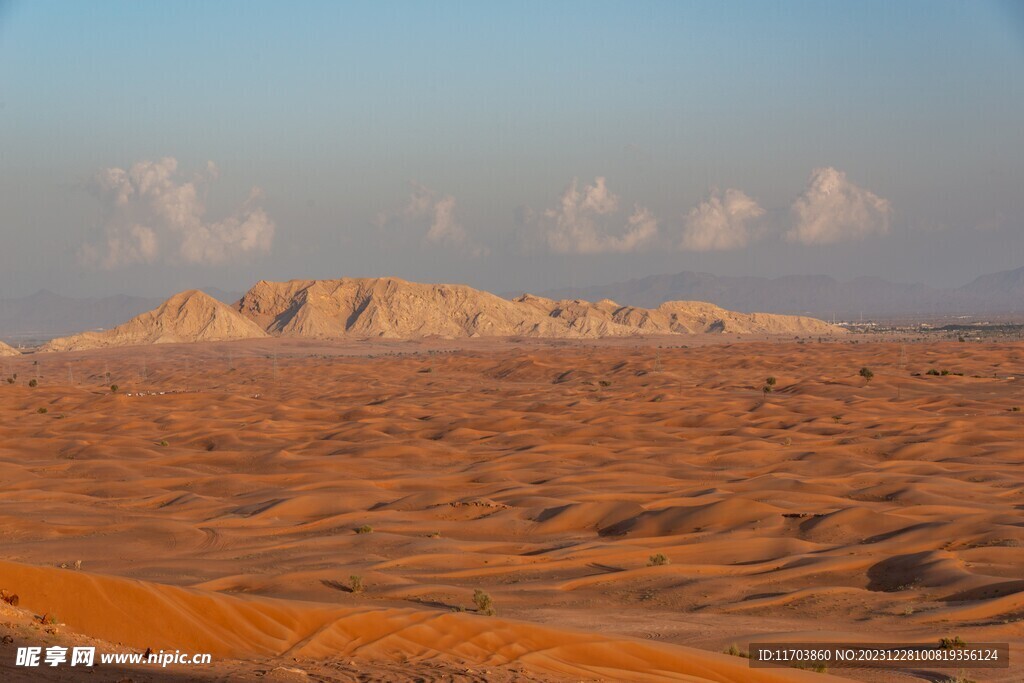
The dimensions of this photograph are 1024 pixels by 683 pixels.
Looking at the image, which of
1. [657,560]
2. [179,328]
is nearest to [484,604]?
[657,560]

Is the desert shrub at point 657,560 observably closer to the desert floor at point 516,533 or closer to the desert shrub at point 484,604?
the desert floor at point 516,533

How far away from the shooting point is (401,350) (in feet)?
389

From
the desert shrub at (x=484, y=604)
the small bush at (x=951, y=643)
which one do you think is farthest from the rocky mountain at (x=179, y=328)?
the small bush at (x=951, y=643)

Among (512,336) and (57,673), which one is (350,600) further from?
(512,336)

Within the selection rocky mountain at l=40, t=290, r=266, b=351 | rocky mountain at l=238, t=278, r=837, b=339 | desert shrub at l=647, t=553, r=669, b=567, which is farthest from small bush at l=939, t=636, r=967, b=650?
rocky mountain at l=238, t=278, r=837, b=339

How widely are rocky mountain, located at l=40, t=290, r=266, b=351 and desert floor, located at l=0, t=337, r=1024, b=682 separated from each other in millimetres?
89761

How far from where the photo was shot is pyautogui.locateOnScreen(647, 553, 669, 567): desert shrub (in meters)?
14.8

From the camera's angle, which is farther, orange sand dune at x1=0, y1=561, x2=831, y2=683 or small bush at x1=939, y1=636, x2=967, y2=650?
small bush at x1=939, y1=636, x2=967, y2=650

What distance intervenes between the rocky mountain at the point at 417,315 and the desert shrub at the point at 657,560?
124331 mm

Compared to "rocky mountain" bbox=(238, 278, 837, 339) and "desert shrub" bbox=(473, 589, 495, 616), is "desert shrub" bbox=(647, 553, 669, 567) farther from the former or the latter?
"rocky mountain" bbox=(238, 278, 837, 339)

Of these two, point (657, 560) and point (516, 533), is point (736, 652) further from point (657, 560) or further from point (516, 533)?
point (516, 533)

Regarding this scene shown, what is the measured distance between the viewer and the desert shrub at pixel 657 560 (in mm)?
14758

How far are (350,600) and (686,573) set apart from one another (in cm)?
474

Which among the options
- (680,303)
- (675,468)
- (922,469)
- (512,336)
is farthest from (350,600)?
(680,303)
